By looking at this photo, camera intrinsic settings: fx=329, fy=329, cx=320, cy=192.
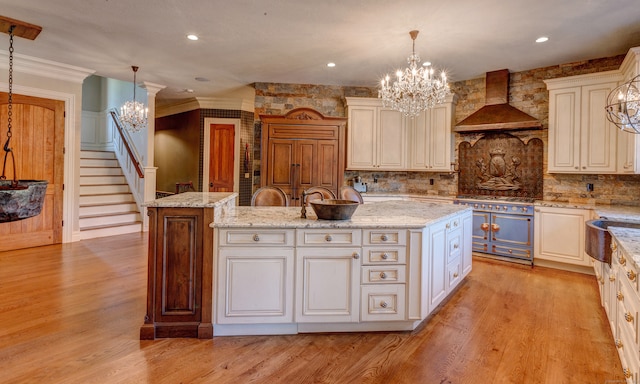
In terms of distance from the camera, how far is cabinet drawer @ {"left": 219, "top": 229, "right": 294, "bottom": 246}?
2.33m

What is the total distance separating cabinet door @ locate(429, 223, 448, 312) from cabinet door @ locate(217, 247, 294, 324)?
1.11m

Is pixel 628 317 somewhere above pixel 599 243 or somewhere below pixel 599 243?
below

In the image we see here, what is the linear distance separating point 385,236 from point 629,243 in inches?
54.2

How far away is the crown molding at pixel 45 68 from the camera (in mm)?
4559

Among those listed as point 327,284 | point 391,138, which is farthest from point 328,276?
point 391,138

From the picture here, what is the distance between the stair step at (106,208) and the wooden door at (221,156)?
1.73 m

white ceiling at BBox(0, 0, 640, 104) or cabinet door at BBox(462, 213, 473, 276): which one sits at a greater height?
white ceiling at BBox(0, 0, 640, 104)

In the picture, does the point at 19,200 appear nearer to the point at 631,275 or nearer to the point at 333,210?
the point at 333,210

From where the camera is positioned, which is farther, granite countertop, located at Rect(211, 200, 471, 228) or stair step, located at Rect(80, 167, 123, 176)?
stair step, located at Rect(80, 167, 123, 176)

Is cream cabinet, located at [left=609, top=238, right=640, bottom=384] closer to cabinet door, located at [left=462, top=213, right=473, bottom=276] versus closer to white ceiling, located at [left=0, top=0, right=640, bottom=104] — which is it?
cabinet door, located at [left=462, top=213, right=473, bottom=276]

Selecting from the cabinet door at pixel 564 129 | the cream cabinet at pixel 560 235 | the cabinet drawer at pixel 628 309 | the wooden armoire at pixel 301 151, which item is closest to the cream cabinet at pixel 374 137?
the wooden armoire at pixel 301 151

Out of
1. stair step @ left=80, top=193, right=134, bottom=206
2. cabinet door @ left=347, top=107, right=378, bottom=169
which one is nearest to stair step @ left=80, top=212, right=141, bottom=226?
stair step @ left=80, top=193, right=134, bottom=206

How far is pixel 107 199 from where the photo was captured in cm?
655

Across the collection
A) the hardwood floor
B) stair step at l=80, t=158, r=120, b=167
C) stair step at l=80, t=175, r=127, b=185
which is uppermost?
stair step at l=80, t=158, r=120, b=167
